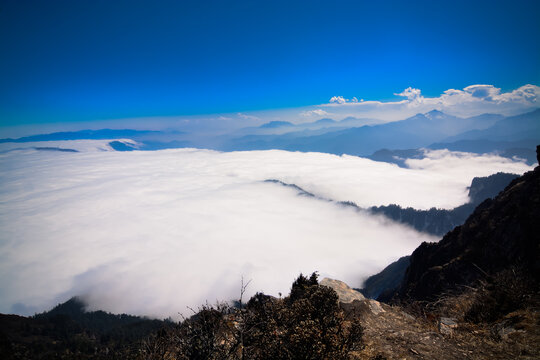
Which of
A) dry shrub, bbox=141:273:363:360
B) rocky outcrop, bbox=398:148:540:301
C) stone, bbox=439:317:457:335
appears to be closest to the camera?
dry shrub, bbox=141:273:363:360

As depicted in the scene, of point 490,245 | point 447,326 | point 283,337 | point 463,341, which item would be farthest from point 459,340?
point 490,245

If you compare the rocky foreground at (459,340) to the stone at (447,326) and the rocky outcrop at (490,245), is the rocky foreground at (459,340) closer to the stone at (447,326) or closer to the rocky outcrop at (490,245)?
the stone at (447,326)

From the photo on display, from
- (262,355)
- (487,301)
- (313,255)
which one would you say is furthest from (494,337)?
(313,255)

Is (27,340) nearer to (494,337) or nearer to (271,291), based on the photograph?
(271,291)

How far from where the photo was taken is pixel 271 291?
147 meters

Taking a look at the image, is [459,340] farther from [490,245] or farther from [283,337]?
[490,245]

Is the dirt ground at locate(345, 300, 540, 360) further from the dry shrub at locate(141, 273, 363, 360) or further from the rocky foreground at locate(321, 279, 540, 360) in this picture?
the dry shrub at locate(141, 273, 363, 360)

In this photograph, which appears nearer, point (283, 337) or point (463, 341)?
point (283, 337)

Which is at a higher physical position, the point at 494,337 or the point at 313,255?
the point at 494,337

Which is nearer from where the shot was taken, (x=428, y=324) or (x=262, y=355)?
(x=262, y=355)

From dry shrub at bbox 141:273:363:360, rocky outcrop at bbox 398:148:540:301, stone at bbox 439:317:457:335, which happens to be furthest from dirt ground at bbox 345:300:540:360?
rocky outcrop at bbox 398:148:540:301

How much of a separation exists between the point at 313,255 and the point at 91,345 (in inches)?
5841

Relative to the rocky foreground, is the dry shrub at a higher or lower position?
higher

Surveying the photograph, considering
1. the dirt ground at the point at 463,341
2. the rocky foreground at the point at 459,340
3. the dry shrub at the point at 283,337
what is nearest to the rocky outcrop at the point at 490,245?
the rocky foreground at the point at 459,340
